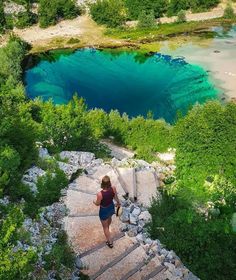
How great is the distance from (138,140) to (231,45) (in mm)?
33652

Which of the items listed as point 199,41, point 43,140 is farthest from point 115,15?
point 43,140

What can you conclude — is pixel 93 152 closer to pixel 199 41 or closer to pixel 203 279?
pixel 203 279

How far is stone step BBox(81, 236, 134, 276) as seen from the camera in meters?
17.8

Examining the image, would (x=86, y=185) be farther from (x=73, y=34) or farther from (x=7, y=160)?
(x=73, y=34)

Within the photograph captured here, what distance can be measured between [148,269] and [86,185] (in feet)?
20.5

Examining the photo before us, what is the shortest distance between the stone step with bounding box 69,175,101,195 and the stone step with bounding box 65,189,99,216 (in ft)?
1.82

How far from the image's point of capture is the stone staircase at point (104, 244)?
58.1ft

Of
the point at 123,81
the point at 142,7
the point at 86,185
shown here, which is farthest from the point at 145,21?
the point at 86,185

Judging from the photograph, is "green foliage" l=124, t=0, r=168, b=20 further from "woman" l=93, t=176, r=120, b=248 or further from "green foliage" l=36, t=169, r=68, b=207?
"woman" l=93, t=176, r=120, b=248

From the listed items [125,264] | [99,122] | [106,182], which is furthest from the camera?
[99,122]

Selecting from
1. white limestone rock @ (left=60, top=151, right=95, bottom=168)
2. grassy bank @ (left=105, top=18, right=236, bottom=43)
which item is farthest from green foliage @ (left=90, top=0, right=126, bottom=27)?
white limestone rock @ (left=60, top=151, right=95, bottom=168)

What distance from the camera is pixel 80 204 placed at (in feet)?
69.5

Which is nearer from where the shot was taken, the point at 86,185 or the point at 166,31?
the point at 86,185

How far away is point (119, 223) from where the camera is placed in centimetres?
1995
